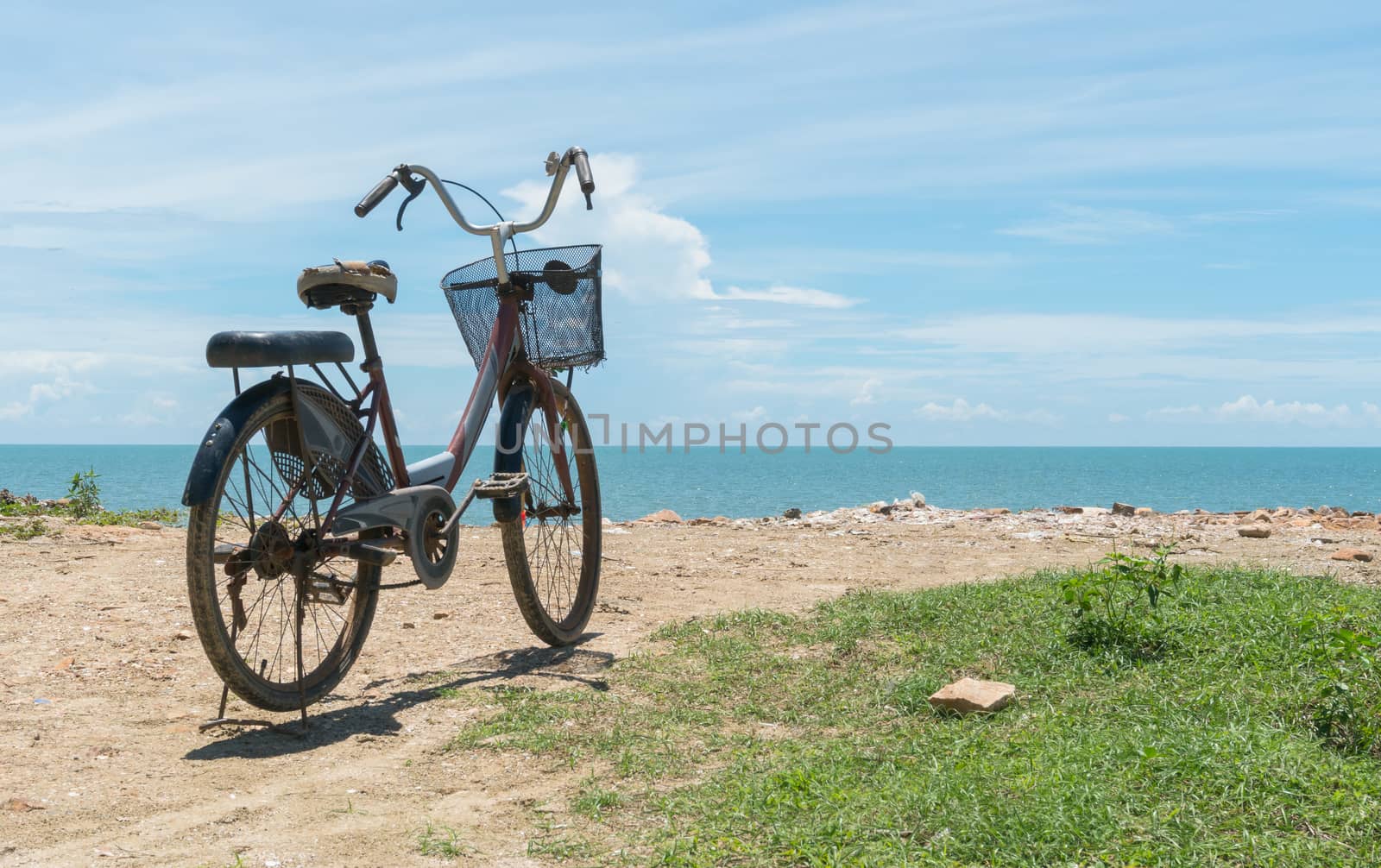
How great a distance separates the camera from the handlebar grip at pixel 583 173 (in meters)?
5.67

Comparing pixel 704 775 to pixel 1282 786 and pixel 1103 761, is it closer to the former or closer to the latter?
pixel 1103 761

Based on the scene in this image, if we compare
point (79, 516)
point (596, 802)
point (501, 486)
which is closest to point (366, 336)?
point (501, 486)

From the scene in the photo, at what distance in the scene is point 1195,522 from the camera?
39.5 feet

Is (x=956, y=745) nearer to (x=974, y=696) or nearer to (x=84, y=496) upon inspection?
(x=974, y=696)

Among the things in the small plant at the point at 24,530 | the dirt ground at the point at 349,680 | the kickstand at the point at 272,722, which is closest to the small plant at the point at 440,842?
the dirt ground at the point at 349,680

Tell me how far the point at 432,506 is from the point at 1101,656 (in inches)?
134

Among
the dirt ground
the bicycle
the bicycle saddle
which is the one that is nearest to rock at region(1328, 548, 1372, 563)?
the dirt ground

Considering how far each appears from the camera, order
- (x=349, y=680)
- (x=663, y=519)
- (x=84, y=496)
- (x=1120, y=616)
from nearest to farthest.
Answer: (x=1120, y=616)
(x=349, y=680)
(x=84, y=496)
(x=663, y=519)

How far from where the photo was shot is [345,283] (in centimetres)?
479

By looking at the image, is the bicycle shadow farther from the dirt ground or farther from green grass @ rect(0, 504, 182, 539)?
green grass @ rect(0, 504, 182, 539)

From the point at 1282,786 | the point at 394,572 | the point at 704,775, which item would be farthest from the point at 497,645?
the point at 1282,786

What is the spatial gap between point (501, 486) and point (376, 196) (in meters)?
1.71

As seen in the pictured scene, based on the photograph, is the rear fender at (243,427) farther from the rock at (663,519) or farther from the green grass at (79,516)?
the rock at (663,519)

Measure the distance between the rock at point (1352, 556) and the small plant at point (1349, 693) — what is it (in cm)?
513
